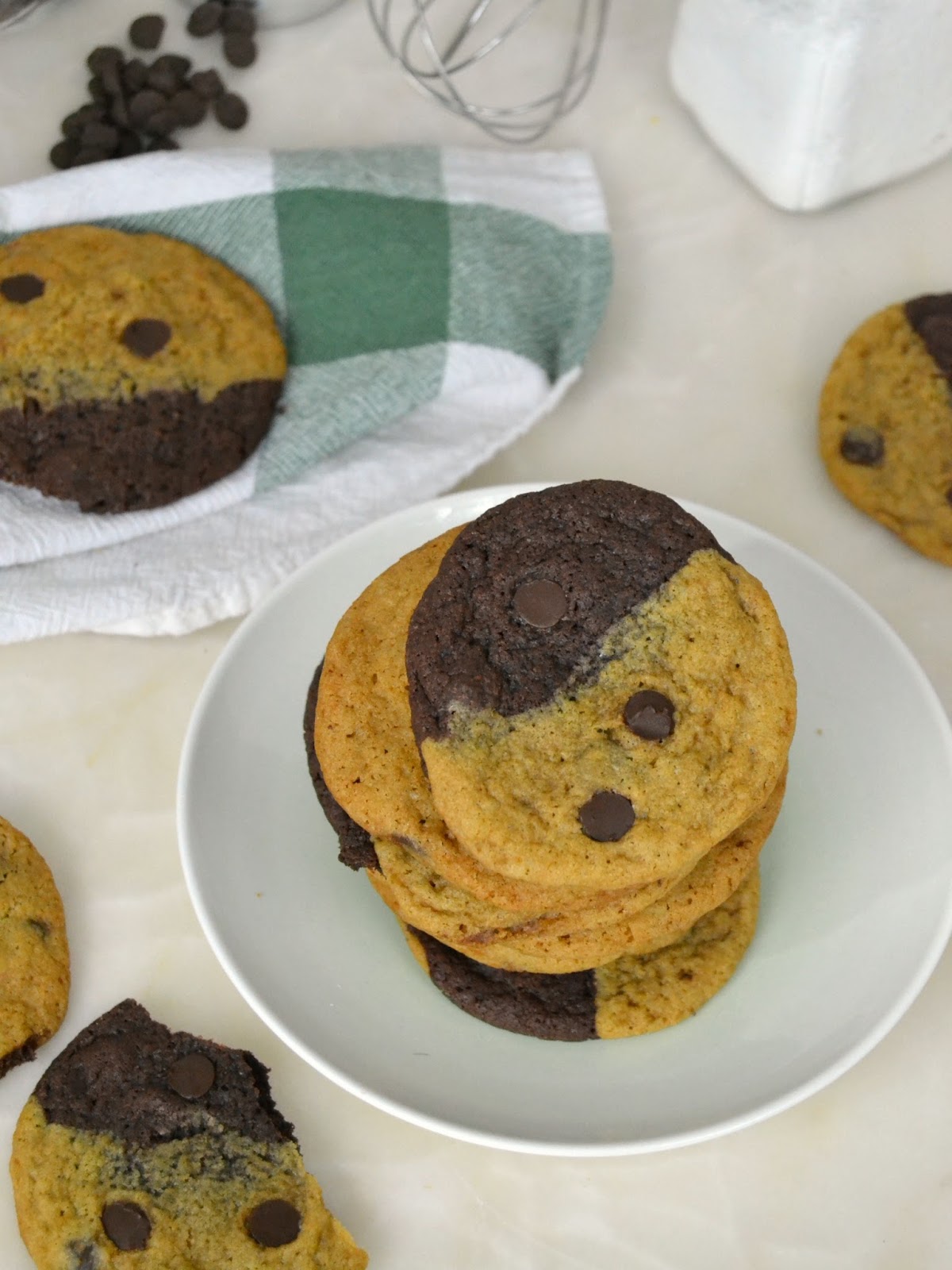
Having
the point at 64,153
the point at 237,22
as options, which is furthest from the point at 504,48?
the point at 64,153

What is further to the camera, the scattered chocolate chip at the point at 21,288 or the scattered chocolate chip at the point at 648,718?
the scattered chocolate chip at the point at 21,288

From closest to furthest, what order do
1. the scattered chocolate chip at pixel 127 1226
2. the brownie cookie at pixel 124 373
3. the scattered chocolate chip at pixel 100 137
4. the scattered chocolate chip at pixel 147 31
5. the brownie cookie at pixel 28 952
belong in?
the scattered chocolate chip at pixel 127 1226 < the brownie cookie at pixel 28 952 < the brownie cookie at pixel 124 373 < the scattered chocolate chip at pixel 100 137 < the scattered chocolate chip at pixel 147 31

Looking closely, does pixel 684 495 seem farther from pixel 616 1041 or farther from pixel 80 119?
pixel 80 119

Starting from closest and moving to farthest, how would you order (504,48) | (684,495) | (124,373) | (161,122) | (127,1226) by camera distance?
1. (127,1226)
2. (124,373)
3. (684,495)
4. (161,122)
5. (504,48)

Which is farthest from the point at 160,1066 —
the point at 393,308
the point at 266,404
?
the point at 393,308

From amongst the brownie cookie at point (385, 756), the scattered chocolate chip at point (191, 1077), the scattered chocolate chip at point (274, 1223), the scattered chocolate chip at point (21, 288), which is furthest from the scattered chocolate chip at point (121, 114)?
the scattered chocolate chip at point (274, 1223)

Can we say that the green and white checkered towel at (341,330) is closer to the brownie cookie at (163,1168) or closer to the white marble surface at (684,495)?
the white marble surface at (684,495)
